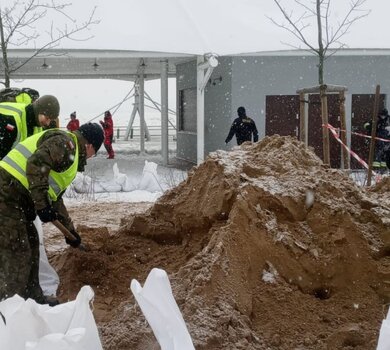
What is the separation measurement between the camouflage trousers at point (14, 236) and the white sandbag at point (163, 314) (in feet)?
6.82

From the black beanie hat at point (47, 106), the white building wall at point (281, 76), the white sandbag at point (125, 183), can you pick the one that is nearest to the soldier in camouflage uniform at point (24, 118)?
the black beanie hat at point (47, 106)

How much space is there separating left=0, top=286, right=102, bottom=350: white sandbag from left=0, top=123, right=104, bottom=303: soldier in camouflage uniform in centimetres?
144

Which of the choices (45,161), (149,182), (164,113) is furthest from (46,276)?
(164,113)

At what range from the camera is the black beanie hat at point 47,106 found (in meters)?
4.80

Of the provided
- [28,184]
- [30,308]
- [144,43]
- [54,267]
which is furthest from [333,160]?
[30,308]

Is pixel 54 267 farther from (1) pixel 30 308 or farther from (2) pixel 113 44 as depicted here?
(2) pixel 113 44

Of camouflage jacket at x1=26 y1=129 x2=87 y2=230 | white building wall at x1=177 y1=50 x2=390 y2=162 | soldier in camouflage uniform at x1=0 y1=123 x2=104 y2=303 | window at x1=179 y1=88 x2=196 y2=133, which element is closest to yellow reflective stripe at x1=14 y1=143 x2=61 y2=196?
soldier in camouflage uniform at x1=0 y1=123 x2=104 y2=303

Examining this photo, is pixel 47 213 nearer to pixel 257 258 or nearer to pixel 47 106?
pixel 47 106

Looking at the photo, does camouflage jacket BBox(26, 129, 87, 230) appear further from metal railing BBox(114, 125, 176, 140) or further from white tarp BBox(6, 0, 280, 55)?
metal railing BBox(114, 125, 176, 140)

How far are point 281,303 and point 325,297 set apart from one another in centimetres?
40

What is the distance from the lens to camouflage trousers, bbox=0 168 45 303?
440 centimetres

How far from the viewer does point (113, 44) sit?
14.8 m

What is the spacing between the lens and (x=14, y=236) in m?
4.46

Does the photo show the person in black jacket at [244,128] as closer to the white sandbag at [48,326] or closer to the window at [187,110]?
the window at [187,110]
